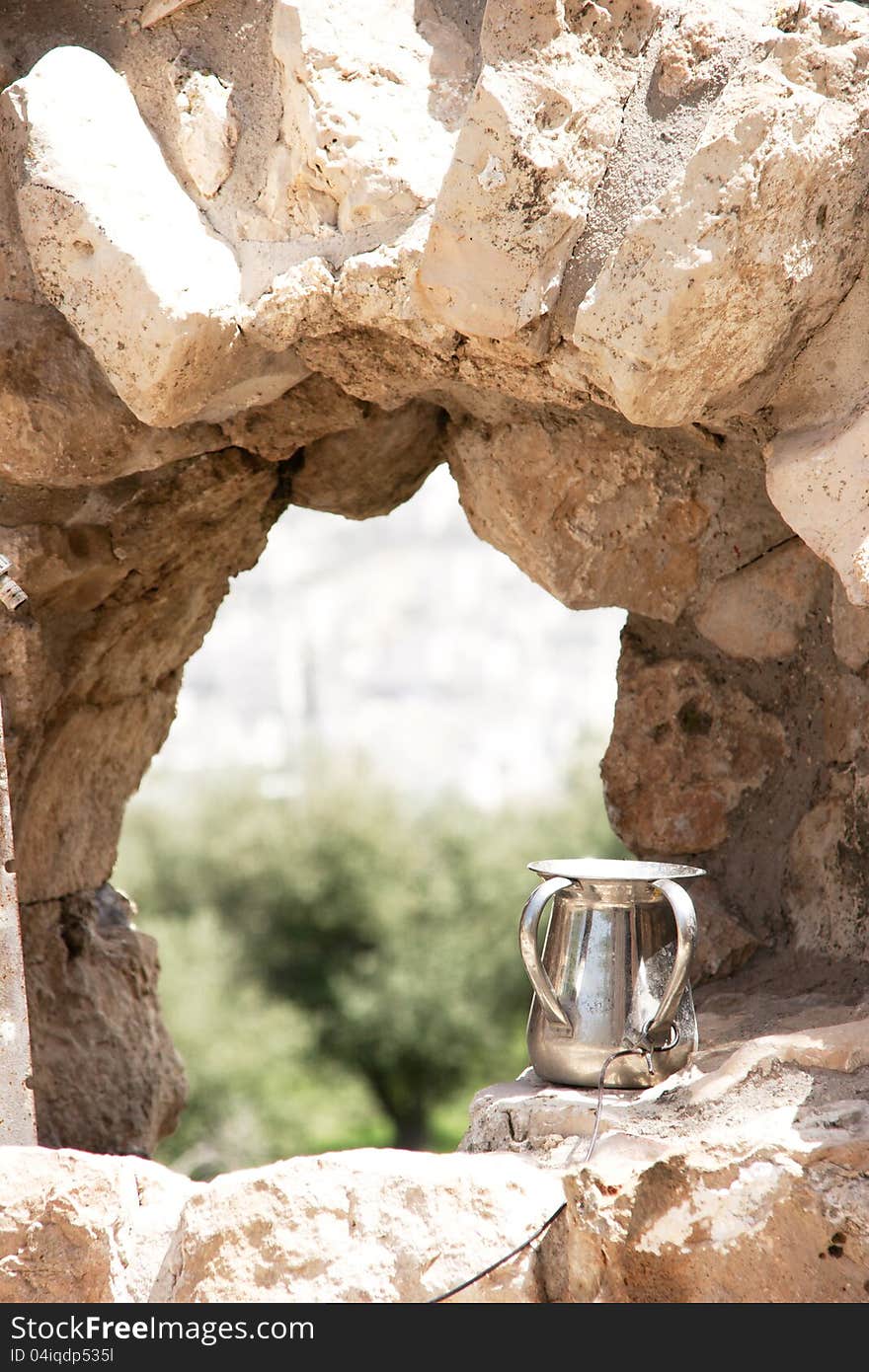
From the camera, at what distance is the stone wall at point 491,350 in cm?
161

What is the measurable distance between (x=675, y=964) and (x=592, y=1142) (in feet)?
0.84

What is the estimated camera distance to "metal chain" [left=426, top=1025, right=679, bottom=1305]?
4.50 ft

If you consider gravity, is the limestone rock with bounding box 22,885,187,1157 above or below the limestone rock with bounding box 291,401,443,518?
below

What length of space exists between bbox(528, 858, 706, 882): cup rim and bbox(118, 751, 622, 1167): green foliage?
18.3 feet

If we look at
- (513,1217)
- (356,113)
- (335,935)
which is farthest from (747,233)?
(335,935)

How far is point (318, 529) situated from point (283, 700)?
5178 mm

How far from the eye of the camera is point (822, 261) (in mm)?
1624

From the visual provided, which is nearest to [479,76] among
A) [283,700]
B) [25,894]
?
[25,894]

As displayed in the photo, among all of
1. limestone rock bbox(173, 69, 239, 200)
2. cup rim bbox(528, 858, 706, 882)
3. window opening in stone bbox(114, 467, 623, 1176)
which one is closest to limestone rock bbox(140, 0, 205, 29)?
limestone rock bbox(173, 69, 239, 200)

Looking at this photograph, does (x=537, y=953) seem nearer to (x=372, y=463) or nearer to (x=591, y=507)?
(x=591, y=507)

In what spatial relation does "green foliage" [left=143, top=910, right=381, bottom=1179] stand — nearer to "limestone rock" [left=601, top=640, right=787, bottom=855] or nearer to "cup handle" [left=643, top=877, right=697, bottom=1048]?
"limestone rock" [left=601, top=640, right=787, bottom=855]

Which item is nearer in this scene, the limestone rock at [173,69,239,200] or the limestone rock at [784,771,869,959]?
the limestone rock at [173,69,239,200]

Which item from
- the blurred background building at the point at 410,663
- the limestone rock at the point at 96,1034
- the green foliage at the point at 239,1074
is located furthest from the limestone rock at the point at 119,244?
the blurred background building at the point at 410,663
